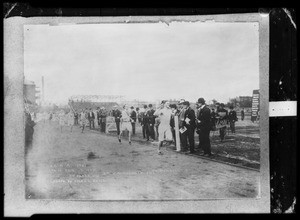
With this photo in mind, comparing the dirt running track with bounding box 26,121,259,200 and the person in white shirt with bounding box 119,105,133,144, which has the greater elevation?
the person in white shirt with bounding box 119,105,133,144

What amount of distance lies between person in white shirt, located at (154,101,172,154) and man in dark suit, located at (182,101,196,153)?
0.12 metres

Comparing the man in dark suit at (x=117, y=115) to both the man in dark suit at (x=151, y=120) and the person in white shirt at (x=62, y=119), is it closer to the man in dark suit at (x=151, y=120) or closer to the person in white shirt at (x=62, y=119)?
the man in dark suit at (x=151, y=120)

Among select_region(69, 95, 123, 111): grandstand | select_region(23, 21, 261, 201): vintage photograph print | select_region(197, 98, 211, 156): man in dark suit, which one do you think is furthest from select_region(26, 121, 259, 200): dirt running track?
select_region(69, 95, 123, 111): grandstand

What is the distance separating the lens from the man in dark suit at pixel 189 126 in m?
2.88

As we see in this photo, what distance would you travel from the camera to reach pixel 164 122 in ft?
9.66

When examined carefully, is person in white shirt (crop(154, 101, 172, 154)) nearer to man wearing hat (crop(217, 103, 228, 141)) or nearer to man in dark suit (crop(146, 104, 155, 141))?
man in dark suit (crop(146, 104, 155, 141))

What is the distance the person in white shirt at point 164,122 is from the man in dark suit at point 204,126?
0.24 meters

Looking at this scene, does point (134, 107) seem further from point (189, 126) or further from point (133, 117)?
point (189, 126)

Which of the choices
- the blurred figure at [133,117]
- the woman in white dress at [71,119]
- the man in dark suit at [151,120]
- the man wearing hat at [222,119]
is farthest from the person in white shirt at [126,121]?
the man wearing hat at [222,119]

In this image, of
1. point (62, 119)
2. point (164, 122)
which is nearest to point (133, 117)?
point (164, 122)

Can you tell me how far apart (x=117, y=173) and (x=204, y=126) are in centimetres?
79

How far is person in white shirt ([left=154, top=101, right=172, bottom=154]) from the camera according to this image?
289cm

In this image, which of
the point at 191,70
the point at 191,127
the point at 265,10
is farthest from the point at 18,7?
the point at 265,10
